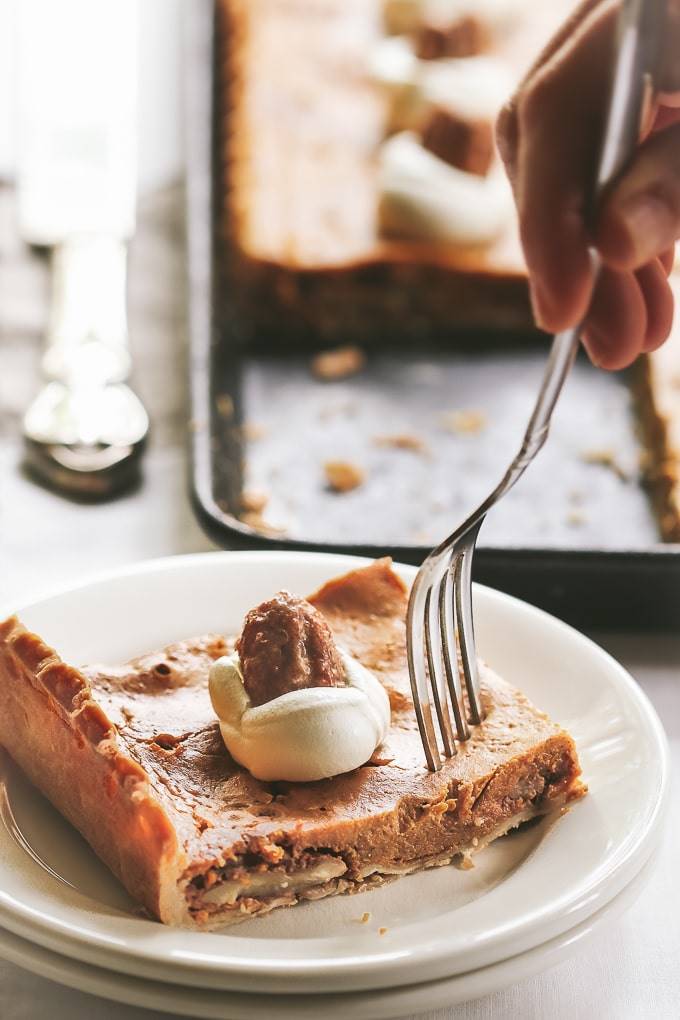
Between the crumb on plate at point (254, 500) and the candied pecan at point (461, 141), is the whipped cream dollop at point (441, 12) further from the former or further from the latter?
the crumb on plate at point (254, 500)

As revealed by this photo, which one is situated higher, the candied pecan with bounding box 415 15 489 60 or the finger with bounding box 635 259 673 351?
the finger with bounding box 635 259 673 351

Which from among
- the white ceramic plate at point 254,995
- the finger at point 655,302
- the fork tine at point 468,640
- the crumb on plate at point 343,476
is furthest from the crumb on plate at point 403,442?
the white ceramic plate at point 254,995

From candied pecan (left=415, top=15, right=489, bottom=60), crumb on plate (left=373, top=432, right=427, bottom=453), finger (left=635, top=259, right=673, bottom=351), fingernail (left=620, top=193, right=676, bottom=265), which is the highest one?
fingernail (left=620, top=193, right=676, bottom=265)

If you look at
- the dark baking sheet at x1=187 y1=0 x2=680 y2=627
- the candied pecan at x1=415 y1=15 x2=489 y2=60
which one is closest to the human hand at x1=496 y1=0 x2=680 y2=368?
the dark baking sheet at x1=187 y1=0 x2=680 y2=627

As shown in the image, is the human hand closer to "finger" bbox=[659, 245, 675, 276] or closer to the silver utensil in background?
"finger" bbox=[659, 245, 675, 276]

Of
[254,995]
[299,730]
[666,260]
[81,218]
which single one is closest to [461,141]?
[81,218]

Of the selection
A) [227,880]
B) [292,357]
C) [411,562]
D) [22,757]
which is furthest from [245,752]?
[292,357]

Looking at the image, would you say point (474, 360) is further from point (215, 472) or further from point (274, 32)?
point (274, 32)
